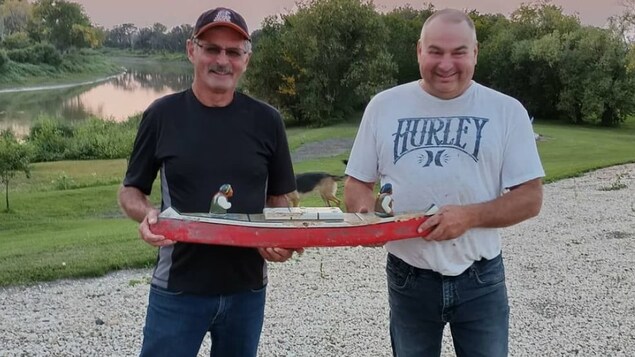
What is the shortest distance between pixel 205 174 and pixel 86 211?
14424mm

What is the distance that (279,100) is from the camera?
4381cm

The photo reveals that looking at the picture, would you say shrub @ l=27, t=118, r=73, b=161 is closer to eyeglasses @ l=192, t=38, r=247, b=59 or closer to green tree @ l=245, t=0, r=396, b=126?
green tree @ l=245, t=0, r=396, b=126

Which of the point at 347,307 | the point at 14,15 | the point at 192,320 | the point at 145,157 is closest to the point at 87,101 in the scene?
the point at 347,307

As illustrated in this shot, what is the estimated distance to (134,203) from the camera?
2854 millimetres

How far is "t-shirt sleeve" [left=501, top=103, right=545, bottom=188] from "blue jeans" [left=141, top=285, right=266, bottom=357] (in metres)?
1.13

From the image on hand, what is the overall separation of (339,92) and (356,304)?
37.5 m

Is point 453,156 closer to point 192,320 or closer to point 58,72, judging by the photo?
point 192,320

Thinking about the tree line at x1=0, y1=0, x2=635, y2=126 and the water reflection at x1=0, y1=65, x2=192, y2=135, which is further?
the water reflection at x1=0, y1=65, x2=192, y2=135

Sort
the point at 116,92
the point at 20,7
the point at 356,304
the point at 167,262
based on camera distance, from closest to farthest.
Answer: the point at 167,262 → the point at 356,304 → the point at 116,92 → the point at 20,7

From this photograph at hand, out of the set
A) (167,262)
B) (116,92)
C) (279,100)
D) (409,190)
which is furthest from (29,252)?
(116,92)

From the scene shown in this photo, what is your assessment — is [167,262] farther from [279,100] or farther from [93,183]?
[279,100]

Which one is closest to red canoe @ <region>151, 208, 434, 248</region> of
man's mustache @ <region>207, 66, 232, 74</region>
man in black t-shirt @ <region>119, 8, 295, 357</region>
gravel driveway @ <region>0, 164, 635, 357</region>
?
man in black t-shirt @ <region>119, 8, 295, 357</region>

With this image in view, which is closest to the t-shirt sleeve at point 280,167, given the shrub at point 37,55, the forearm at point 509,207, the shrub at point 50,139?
the forearm at point 509,207

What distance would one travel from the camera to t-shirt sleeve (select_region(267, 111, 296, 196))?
116 inches
